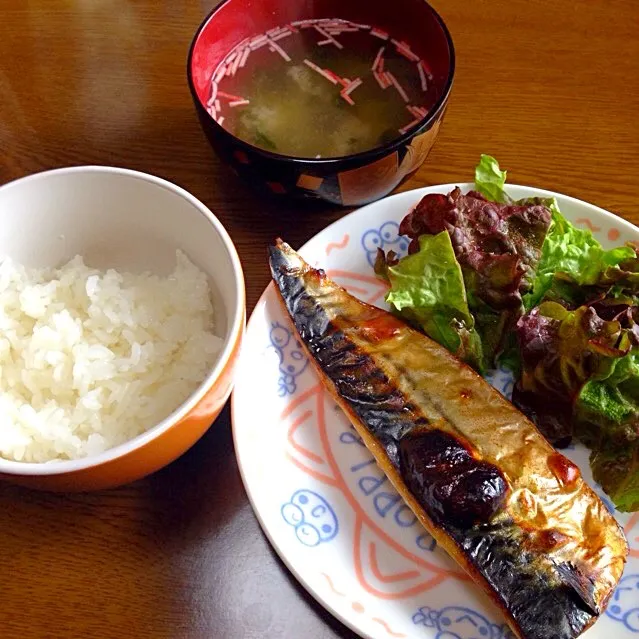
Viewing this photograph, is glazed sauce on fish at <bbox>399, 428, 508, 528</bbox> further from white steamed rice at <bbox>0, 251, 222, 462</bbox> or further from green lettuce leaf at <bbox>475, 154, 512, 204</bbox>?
green lettuce leaf at <bbox>475, 154, 512, 204</bbox>

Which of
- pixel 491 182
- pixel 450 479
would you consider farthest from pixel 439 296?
pixel 450 479

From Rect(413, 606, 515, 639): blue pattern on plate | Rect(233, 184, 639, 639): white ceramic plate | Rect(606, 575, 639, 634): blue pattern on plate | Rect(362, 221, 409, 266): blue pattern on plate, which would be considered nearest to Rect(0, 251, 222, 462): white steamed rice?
Rect(233, 184, 639, 639): white ceramic plate

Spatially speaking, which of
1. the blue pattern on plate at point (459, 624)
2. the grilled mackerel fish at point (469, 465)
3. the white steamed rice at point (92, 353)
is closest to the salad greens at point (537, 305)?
the grilled mackerel fish at point (469, 465)

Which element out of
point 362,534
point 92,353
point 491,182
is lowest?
point 362,534

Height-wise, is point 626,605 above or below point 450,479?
below

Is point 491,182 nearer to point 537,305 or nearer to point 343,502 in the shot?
point 537,305

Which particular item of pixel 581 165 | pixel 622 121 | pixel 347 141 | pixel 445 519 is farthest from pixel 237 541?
pixel 622 121
